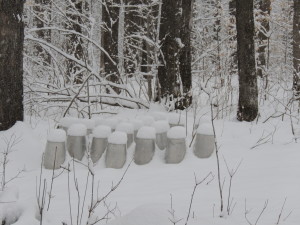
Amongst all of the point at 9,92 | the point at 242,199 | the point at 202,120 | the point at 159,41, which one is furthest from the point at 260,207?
the point at 159,41

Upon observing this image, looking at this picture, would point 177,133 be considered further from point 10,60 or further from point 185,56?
point 185,56

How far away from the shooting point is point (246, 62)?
448cm

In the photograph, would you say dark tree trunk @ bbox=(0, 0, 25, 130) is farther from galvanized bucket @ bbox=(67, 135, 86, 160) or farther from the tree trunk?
the tree trunk

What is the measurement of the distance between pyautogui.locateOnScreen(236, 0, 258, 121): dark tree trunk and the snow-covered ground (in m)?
0.51

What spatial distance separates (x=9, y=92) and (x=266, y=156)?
7.96 ft

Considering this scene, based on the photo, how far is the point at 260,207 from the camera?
199cm

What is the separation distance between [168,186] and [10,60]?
79.7 inches

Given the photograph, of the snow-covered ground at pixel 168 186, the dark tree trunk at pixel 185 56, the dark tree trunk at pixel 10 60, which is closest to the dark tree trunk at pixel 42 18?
the dark tree trunk at pixel 10 60

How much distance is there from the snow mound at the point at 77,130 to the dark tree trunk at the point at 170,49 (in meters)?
1.95

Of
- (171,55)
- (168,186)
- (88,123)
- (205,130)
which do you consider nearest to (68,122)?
(88,123)

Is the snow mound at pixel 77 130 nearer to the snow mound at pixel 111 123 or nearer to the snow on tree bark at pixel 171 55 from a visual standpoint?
the snow mound at pixel 111 123

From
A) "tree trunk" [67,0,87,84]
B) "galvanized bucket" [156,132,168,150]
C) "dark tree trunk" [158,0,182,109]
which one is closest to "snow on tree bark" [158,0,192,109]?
"dark tree trunk" [158,0,182,109]

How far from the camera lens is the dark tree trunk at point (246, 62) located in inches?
175

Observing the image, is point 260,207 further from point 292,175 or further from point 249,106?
point 249,106
